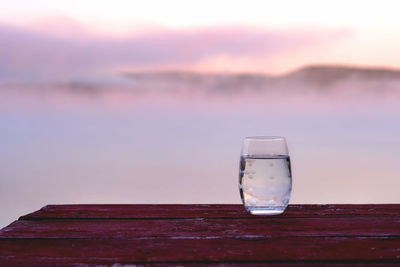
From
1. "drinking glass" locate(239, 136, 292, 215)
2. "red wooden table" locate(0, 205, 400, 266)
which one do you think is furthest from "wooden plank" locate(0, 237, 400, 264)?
"drinking glass" locate(239, 136, 292, 215)

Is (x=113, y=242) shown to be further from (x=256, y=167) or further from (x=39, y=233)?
(x=256, y=167)

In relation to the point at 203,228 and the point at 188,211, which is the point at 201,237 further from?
the point at 188,211

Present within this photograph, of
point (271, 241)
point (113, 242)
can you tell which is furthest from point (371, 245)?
point (113, 242)

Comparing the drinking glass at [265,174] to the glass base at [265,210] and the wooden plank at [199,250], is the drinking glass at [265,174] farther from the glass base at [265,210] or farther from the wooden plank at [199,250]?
the wooden plank at [199,250]

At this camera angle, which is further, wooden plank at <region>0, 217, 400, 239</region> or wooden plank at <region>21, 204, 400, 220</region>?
wooden plank at <region>21, 204, 400, 220</region>

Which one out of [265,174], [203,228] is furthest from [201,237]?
[265,174]

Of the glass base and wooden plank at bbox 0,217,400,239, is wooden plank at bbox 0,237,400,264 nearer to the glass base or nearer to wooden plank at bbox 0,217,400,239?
wooden plank at bbox 0,217,400,239
